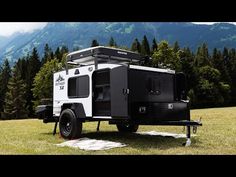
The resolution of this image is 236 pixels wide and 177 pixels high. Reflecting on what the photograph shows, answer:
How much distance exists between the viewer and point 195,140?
439 inches

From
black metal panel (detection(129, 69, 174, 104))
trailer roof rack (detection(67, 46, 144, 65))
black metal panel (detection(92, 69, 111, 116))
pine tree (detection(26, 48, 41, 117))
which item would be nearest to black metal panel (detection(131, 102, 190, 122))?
black metal panel (detection(129, 69, 174, 104))

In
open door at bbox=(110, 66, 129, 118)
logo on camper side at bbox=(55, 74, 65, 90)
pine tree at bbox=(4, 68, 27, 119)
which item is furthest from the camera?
pine tree at bbox=(4, 68, 27, 119)

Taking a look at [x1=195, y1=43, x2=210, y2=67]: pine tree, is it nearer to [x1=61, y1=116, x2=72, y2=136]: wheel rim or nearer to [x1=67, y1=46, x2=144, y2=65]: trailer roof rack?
[x1=67, y1=46, x2=144, y2=65]: trailer roof rack

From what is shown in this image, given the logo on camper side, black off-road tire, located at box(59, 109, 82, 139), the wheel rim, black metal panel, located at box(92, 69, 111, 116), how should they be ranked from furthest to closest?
1. the logo on camper side
2. the wheel rim
3. black off-road tire, located at box(59, 109, 82, 139)
4. black metal panel, located at box(92, 69, 111, 116)

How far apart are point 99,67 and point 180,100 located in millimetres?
2888

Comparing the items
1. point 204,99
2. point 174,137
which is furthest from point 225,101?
point 174,137

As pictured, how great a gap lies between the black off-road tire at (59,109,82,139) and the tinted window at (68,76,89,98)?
0.64m

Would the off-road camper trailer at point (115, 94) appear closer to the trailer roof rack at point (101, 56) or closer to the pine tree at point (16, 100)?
the trailer roof rack at point (101, 56)

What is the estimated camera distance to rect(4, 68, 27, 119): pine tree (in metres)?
63.8

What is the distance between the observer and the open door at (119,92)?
9914 millimetres
